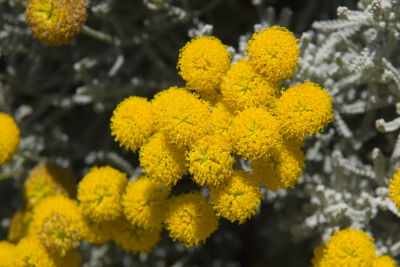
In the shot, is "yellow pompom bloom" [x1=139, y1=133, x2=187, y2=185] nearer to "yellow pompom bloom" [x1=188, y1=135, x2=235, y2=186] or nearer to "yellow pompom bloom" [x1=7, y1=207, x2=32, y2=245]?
"yellow pompom bloom" [x1=188, y1=135, x2=235, y2=186]

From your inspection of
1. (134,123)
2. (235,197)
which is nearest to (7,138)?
(134,123)

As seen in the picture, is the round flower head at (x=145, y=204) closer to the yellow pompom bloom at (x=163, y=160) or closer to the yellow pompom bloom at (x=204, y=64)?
the yellow pompom bloom at (x=163, y=160)

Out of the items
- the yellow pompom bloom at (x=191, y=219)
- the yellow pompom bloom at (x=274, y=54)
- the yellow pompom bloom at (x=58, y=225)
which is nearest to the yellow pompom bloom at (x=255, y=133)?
the yellow pompom bloom at (x=274, y=54)

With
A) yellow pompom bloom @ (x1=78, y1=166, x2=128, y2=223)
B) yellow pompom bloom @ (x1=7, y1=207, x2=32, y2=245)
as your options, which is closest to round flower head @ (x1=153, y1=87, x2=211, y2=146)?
yellow pompom bloom @ (x1=78, y1=166, x2=128, y2=223)

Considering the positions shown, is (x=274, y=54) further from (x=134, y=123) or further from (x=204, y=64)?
(x=134, y=123)

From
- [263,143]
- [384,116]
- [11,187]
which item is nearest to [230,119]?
[263,143]
